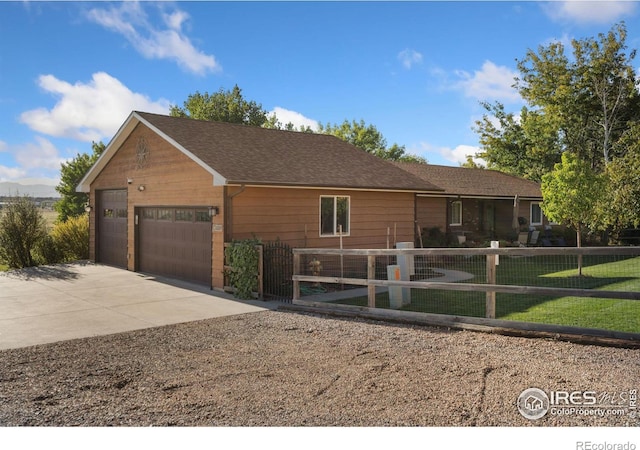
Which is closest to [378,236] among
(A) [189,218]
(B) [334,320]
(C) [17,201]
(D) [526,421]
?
(A) [189,218]

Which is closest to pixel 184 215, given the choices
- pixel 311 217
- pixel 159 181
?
pixel 159 181

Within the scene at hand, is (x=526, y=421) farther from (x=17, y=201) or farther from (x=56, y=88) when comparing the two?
(x=17, y=201)

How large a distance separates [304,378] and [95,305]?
710cm

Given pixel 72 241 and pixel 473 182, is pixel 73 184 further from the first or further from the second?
pixel 473 182

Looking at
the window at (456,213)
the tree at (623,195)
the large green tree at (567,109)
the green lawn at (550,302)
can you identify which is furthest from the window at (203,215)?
the large green tree at (567,109)

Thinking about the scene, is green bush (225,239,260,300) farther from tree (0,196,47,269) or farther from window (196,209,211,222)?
tree (0,196,47,269)

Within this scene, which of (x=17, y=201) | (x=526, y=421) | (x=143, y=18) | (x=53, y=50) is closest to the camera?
(x=526, y=421)

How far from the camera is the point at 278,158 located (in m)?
15.8

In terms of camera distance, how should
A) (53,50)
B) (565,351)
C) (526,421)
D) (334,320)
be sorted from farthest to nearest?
(53,50) < (334,320) < (565,351) < (526,421)

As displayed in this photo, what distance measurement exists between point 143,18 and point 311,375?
33.2 feet

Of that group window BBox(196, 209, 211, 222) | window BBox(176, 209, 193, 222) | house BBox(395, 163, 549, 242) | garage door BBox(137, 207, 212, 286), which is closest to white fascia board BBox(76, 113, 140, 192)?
garage door BBox(137, 207, 212, 286)

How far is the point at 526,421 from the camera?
4.55m

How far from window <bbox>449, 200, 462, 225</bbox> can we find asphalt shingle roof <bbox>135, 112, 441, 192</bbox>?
587cm

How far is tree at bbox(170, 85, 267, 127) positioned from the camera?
166ft
